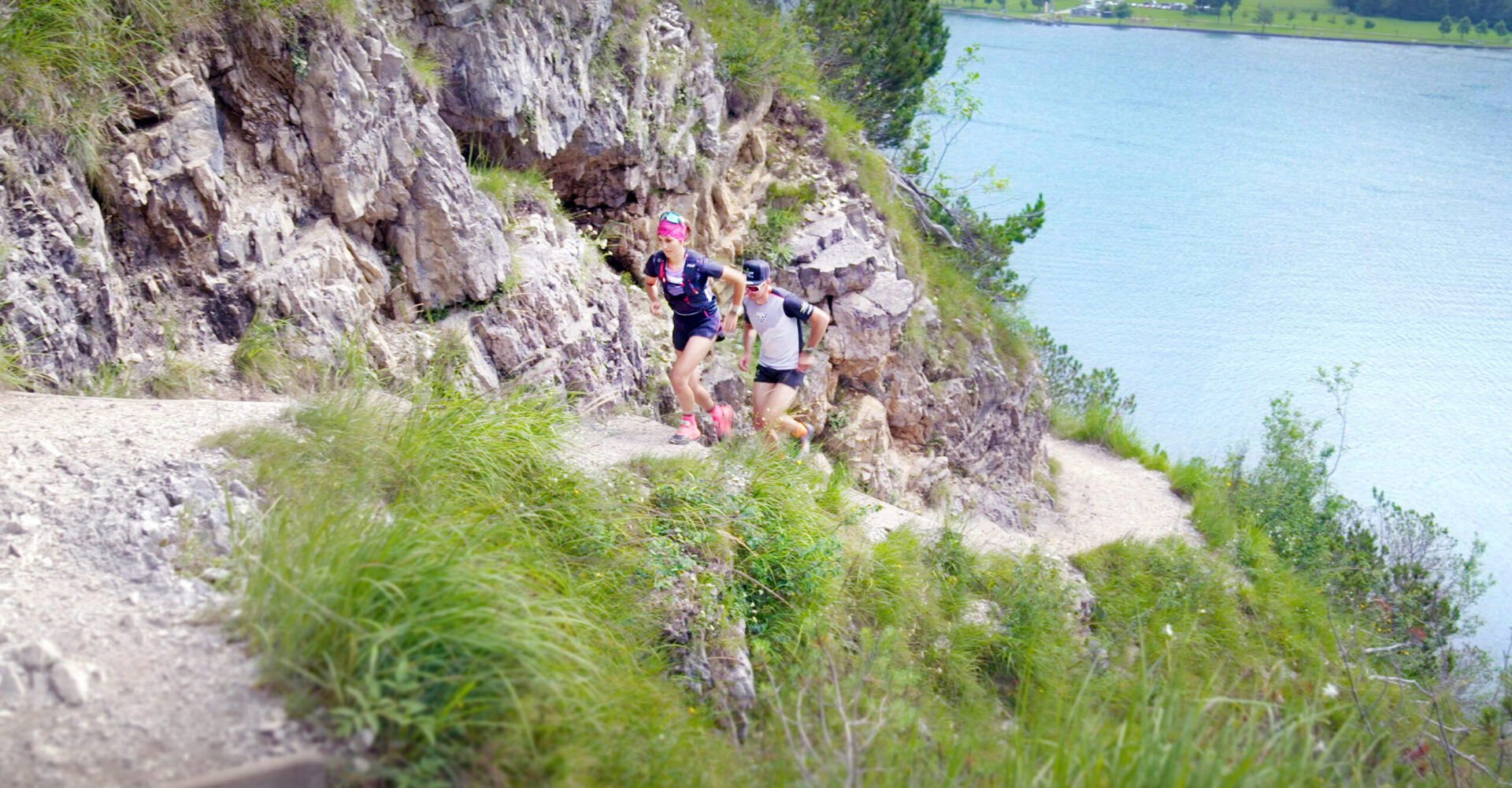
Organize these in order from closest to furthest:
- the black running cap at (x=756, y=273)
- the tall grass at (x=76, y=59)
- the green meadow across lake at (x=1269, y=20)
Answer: the tall grass at (x=76, y=59), the black running cap at (x=756, y=273), the green meadow across lake at (x=1269, y=20)

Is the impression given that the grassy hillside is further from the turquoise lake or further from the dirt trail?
the turquoise lake

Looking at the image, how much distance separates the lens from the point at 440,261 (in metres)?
7.68

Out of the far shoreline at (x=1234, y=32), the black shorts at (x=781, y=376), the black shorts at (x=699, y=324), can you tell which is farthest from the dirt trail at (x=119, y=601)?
the far shoreline at (x=1234, y=32)

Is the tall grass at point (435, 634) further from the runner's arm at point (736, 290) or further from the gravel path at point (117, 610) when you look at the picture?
the runner's arm at point (736, 290)

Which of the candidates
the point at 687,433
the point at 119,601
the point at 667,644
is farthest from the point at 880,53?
the point at 119,601

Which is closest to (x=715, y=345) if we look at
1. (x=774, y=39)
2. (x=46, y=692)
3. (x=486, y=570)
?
(x=774, y=39)

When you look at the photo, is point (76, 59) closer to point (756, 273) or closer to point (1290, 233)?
point (756, 273)

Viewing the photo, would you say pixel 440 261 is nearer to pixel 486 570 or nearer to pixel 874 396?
pixel 486 570

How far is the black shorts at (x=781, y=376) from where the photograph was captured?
302 inches

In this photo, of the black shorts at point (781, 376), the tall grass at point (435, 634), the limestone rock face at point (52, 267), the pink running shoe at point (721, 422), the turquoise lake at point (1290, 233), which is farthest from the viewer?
the turquoise lake at point (1290, 233)

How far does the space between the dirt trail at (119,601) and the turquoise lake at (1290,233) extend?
15.6 meters

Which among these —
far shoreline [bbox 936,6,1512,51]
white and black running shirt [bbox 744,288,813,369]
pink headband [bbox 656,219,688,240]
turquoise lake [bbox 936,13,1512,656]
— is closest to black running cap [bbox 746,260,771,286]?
white and black running shirt [bbox 744,288,813,369]

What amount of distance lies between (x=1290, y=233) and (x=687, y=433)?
1741 cm

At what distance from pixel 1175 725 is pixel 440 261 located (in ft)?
21.6
